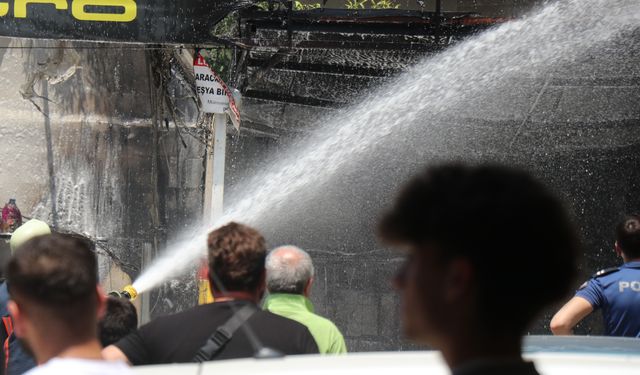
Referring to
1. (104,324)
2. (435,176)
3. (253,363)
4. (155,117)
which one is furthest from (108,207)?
(435,176)

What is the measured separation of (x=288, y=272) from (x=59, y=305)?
5.47ft

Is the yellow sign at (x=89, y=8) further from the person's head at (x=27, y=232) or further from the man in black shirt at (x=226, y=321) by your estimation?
the man in black shirt at (x=226, y=321)

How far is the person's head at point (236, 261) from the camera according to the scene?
321 centimetres

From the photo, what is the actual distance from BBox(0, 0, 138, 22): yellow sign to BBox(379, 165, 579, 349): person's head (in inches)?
225

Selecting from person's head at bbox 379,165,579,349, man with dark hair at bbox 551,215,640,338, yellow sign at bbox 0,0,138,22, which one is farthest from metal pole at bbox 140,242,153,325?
person's head at bbox 379,165,579,349

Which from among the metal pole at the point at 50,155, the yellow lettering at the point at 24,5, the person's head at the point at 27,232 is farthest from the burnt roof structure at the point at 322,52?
the person's head at the point at 27,232

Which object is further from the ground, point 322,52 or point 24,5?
point 24,5

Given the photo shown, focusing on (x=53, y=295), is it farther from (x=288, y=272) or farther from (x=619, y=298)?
(x=619, y=298)

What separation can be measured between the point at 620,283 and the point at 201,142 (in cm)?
537

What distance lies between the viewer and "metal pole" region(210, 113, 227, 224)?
7023 millimetres

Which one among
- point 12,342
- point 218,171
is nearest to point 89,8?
point 218,171

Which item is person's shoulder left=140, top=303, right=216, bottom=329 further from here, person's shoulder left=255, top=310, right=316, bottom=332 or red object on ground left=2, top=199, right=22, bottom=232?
red object on ground left=2, top=199, right=22, bottom=232

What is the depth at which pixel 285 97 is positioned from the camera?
30.2ft

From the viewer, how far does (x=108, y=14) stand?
7109 mm
